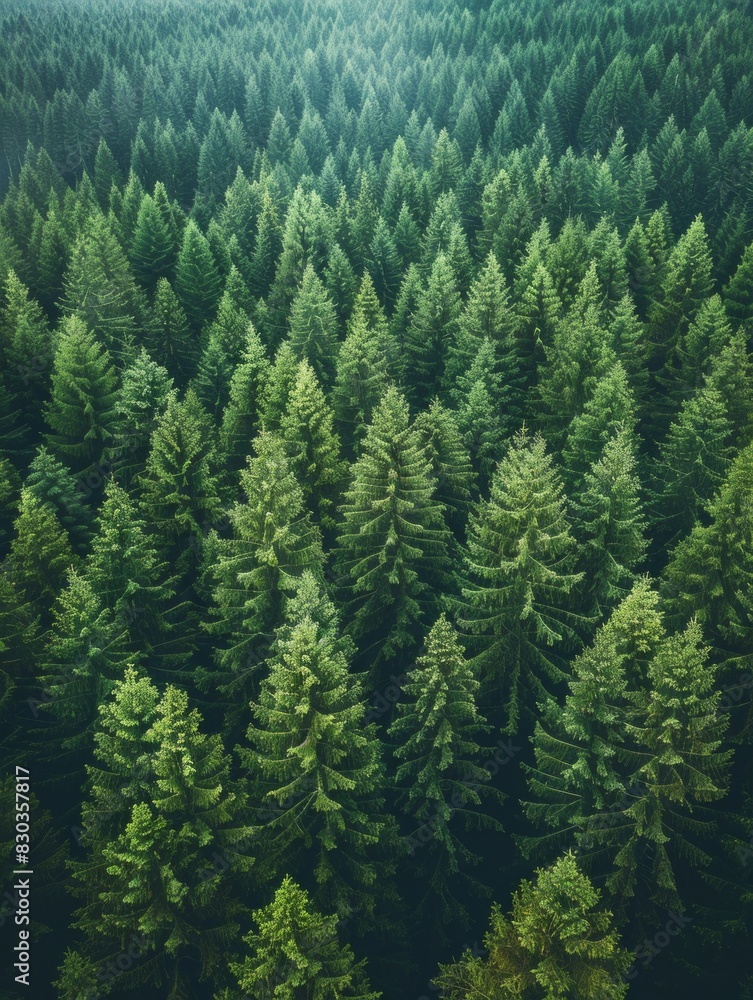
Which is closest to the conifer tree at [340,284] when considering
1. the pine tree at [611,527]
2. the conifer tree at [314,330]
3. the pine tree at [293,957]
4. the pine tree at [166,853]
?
the conifer tree at [314,330]

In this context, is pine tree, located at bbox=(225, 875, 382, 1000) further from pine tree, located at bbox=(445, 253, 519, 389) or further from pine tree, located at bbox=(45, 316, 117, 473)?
pine tree, located at bbox=(445, 253, 519, 389)

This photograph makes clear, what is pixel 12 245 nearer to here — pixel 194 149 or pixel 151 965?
pixel 194 149

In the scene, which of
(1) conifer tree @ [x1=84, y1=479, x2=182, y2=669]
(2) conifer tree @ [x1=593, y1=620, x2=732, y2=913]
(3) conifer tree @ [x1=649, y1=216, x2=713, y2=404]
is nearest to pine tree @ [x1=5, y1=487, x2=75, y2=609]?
(1) conifer tree @ [x1=84, y1=479, x2=182, y2=669]

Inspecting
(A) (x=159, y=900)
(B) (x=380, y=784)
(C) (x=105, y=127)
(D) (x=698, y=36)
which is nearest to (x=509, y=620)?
(B) (x=380, y=784)

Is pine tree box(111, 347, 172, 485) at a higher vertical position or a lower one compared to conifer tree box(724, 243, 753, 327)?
lower

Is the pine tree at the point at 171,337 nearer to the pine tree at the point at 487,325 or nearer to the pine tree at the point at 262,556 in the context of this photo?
the pine tree at the point at 487,325
